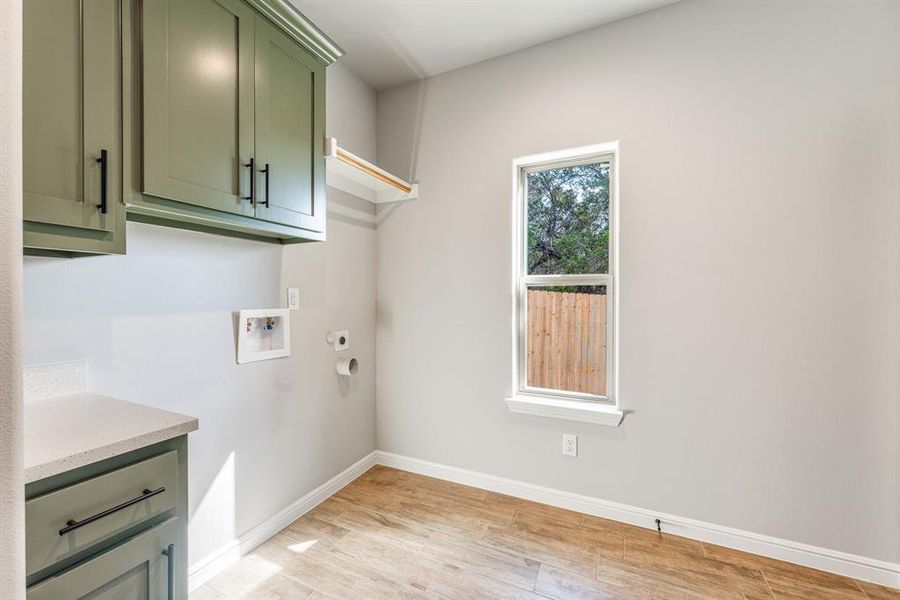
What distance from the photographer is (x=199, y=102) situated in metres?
1.35

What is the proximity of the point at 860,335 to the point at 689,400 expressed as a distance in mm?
746

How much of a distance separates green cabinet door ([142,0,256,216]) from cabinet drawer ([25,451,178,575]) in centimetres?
81

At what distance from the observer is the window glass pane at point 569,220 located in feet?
7.62

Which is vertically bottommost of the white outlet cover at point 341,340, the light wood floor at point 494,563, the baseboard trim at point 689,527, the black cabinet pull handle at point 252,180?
the light wood floor at point 494,563

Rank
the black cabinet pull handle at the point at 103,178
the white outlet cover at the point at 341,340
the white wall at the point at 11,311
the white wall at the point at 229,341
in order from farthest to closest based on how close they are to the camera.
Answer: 1. the white outlet cover at the point at 341,340
2. the white wall at the point at 229,341
3. the black cabinet pull handle at the point at 103,178
4. the white wall at the point at 11,311

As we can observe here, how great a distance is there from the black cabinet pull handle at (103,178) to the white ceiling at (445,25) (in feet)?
4.87

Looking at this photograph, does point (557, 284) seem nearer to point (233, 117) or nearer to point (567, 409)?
point (567, 409)

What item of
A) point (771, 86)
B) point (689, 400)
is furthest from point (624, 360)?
point (771, 86)

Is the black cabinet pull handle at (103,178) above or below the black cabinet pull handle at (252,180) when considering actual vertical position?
below

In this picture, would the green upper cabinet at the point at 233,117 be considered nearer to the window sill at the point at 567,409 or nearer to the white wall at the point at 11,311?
the white wall at the point at 11,311

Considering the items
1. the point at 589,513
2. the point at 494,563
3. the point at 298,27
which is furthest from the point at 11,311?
the point at 589,513

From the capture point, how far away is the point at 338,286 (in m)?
2.51

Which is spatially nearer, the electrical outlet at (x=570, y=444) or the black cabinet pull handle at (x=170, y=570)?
the black cabinet pull handle at (x=170, y=570)

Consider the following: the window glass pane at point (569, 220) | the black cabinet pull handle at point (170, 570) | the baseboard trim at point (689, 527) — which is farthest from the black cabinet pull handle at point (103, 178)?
the baseboard trim at point (689, 527)
